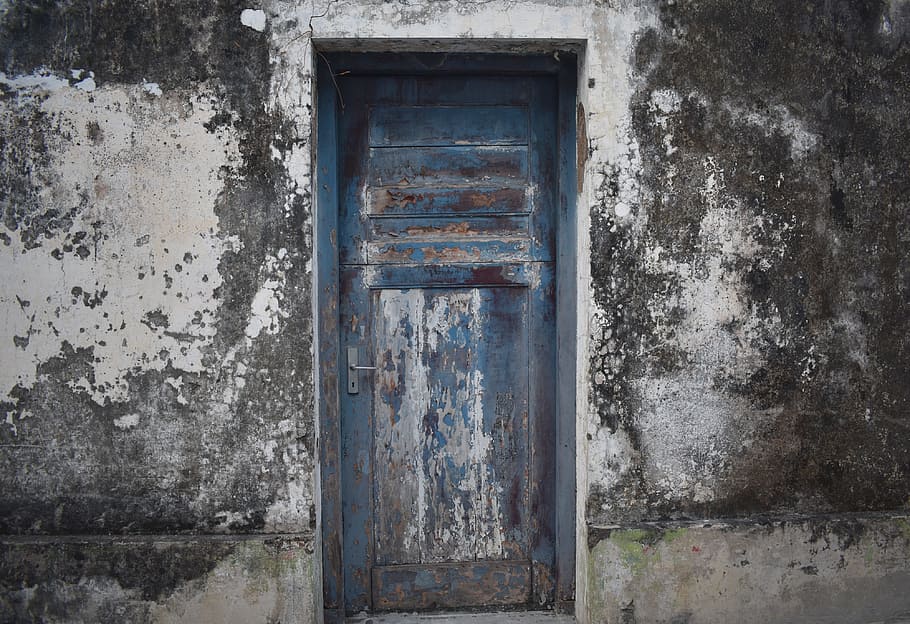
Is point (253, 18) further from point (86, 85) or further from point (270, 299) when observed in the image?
point (270, 299)

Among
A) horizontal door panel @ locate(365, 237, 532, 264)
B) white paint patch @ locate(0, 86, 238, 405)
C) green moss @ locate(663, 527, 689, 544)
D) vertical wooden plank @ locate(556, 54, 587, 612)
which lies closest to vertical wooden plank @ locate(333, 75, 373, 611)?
horizontal door panel @ locate(365, 237, 532, 264)

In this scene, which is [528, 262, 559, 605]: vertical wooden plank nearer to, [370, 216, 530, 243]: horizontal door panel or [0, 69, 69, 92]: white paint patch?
[370, 216, 530, 243]: horizontal door panel

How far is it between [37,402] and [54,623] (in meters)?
0.88

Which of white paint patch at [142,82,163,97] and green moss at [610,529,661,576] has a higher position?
white paint patch at [142,82,163,97]

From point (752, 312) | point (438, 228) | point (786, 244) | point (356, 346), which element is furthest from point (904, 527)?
Result: point (356, 346)

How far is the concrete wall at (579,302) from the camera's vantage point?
2717mm

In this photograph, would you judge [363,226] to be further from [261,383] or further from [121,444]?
[121,444]

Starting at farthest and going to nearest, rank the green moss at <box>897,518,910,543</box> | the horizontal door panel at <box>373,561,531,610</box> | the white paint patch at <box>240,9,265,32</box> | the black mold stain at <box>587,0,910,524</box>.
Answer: the horizontal door panel at <box>373,561,531,610</box> < the green moss at <box>897,518,910,543</box> < the black mold stain at <box>587,0,910,524</box> < the white paint patch at <box>240,9,265,32</box>

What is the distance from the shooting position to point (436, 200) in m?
3.05

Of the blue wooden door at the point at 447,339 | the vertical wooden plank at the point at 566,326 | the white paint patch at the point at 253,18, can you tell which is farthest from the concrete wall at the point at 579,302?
the blue wooden door at the point at 447,339

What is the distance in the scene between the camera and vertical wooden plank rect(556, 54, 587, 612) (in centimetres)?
301

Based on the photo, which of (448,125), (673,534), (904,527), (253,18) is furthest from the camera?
(448,125)

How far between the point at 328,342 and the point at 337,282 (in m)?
0.27

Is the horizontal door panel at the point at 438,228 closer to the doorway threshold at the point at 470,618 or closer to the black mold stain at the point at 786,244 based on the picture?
the black mold stain at the point at 786,244
